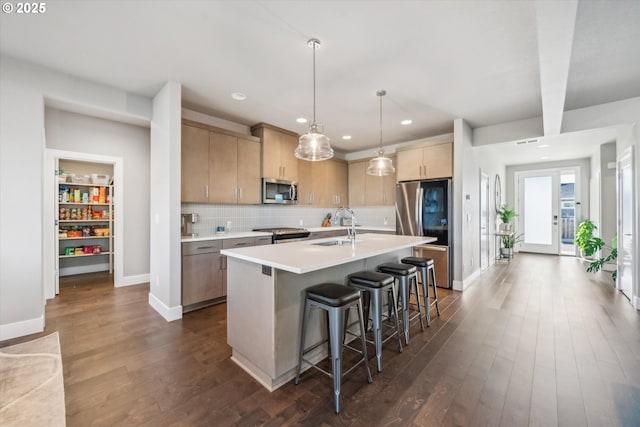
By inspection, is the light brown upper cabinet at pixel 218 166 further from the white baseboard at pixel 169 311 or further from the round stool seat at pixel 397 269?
the round stool seat at pixel 397 269

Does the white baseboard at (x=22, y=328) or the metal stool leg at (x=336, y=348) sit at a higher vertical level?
the metal stool leg at (x=336, y=348)

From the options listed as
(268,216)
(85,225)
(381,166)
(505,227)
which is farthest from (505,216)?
(85,225)

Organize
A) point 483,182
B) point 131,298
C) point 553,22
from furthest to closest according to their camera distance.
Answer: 1. point 483,182
2. point 131,298
3. point 553,22

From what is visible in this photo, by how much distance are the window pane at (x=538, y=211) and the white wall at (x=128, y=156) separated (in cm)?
960

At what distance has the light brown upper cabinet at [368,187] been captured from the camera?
5543 mm

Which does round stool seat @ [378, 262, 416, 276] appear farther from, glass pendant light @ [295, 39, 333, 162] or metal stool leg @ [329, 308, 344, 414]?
glass pendant light @ [295, 39, 333, 162]

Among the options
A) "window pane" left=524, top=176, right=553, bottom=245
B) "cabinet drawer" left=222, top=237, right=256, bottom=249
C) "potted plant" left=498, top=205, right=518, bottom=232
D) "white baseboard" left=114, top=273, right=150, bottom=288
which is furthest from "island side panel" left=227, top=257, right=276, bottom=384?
"window pane" left=524, top=176, right=553, bottom=245

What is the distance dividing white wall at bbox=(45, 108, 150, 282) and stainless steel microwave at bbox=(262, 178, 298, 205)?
2202 mm

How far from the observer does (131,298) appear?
3.80 meters

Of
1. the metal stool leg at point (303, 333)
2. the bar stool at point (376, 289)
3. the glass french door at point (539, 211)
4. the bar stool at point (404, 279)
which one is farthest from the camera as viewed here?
the glass french door at point (539, 211)

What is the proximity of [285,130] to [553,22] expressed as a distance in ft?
12.2

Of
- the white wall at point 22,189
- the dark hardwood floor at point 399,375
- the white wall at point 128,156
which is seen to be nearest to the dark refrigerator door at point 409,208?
the dark hardwood floor at point 399,375

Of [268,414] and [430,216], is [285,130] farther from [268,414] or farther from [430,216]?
[268,414]

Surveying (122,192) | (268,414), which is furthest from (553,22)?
(122,192)
